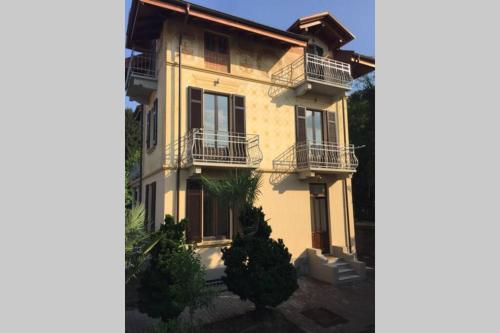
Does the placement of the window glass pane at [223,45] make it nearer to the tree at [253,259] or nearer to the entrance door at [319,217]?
the tree at [253,259]

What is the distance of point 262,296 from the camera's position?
20.8ft

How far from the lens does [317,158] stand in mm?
10867

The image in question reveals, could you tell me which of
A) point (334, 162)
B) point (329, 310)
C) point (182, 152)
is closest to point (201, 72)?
point (182, 152)

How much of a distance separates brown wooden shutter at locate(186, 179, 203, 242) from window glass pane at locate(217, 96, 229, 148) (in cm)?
151

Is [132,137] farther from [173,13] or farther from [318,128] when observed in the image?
[318,128]

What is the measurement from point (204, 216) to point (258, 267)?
3.26 metres

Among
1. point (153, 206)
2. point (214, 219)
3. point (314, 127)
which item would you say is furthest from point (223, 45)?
point (153, 206)

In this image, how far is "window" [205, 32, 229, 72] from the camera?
10070 millimetres

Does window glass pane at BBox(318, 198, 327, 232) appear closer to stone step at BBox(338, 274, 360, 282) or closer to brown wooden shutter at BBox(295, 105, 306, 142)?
stone step at BBox(338, 274, 360, 282)

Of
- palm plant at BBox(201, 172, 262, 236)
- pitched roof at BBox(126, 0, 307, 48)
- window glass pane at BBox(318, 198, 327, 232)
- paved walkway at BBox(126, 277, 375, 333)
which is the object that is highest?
pitched roof at BBox(126, 0, 307, 48)

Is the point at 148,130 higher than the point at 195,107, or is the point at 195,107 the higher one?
the point at 195,107

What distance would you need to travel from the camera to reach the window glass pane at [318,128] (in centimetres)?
1158

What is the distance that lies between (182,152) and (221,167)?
1271 millimetres

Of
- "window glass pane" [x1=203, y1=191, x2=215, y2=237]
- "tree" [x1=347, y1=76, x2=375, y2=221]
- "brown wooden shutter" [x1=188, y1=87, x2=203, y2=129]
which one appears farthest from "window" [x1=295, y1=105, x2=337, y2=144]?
"window glass pane" [x1=203, y1=191, x2=215, y2=237]
